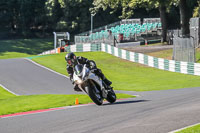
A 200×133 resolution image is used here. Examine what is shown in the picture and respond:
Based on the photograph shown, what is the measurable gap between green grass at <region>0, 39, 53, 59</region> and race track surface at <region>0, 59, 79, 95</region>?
26989mm

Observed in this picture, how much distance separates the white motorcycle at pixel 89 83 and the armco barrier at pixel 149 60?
16271mm

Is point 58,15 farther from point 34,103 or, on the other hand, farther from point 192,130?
point 192,130

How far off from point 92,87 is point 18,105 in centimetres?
297

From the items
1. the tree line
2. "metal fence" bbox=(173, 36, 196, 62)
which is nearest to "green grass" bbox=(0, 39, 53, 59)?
the tree line

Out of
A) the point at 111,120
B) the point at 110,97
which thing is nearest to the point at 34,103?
the point at 110,97

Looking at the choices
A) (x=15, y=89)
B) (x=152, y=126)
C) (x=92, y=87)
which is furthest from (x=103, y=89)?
(x=15, y=89)

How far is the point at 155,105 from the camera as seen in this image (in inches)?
488

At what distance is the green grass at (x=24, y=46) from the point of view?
62.8m

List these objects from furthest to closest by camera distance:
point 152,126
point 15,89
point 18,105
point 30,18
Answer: point 30,18 < point 15,89 < point 18,105 < point 152,126

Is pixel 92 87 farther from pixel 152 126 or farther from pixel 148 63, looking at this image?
pixel 148 63

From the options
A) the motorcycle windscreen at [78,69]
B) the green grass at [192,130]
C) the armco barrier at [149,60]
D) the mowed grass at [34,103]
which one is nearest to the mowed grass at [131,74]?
the armco barrier at [149,60]

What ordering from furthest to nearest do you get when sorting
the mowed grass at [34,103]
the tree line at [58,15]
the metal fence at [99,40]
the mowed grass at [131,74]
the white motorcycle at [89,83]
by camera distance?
the tree line at [58,15]
the metal fence at [99,40]
the mowed grass at [131,74]
the mowed grass at [34,103]
the white motorcycle at [89,83]

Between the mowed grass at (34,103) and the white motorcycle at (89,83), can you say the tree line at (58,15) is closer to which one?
the mowed grass at (34,103)

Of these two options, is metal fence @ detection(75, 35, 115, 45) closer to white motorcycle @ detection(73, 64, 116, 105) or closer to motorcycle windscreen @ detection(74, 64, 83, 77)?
white motorcycle @ detection(73, 64, 116, 105)
